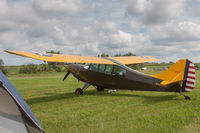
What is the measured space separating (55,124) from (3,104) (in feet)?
4.87

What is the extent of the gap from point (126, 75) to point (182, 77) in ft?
8.57

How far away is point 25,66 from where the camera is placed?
49625mm

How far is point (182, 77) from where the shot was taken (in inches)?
259

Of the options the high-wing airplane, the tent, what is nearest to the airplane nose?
the high-wing airplane

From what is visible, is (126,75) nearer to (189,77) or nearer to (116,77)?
(116,77)

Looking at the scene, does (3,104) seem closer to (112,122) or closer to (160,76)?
(112,122)

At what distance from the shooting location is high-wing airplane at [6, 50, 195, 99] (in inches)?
260

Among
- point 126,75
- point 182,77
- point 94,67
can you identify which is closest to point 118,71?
point 126,75

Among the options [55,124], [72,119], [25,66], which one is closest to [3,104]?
[55,124]

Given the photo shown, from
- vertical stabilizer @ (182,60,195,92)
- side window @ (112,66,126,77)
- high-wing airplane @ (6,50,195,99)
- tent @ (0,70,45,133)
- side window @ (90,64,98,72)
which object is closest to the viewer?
tent @ (0,70,45,133)

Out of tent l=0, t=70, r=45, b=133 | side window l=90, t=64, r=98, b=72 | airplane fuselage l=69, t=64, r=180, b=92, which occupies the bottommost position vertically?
tent l=0, t=70, r=45, b=133

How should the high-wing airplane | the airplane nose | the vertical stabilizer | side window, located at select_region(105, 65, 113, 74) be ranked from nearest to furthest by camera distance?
the vertical stabilizer, the high-wing airplane, side window, located at select_region(105, 65, 113, 74), the airplane nose

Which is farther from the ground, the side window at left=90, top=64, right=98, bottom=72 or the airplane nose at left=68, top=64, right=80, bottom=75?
the side window at left=90, top=64, right=98, bottom=72

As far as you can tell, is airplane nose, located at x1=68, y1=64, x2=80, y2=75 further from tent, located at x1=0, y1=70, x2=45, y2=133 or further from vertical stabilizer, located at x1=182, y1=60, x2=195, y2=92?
tent, located at x1=0, y1=70, x2=45, y2=133
